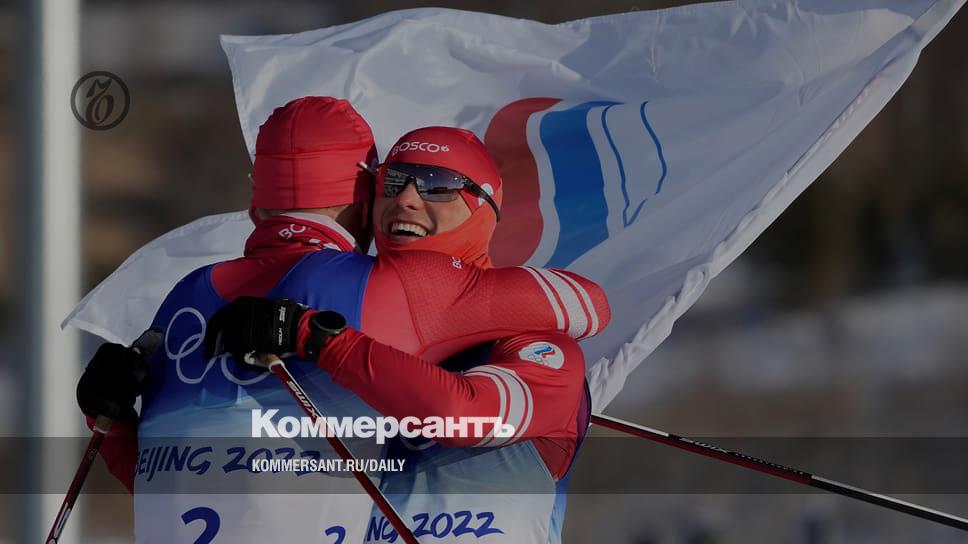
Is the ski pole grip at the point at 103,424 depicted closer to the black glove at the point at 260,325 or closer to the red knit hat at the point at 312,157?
the black glove at the point at 260,325

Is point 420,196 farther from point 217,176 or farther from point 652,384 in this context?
point 217,176

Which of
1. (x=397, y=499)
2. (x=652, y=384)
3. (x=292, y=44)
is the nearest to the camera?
(x=397, y=499)

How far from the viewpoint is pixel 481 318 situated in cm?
198

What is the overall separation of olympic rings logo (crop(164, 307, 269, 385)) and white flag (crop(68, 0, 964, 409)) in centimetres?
91

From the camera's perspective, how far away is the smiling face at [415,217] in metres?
2.15

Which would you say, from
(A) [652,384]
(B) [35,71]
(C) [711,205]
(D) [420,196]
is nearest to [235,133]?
(A) [652,384]

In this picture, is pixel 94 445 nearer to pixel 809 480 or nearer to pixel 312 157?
pixel 312 157

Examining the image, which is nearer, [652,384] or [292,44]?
[292,44]

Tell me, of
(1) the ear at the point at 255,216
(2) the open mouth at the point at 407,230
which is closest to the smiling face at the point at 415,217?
(2) the open mouth at the point at 407,230

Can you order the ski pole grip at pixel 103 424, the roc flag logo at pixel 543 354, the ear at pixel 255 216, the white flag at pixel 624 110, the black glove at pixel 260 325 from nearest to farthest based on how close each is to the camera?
1. the black glove at pixel 260 325
2. the roc flag logo at pixel 543 354
3. the ski pole grip at pixel 103 424
4. the ear at pixel 255 216
5. the white flag at pixel 624 110

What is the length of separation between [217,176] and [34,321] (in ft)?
14.0

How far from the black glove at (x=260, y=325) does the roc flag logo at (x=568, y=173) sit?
1.16m

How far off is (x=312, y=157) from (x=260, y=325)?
0.48 meters

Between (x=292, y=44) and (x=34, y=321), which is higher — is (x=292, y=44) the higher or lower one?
the higher one
